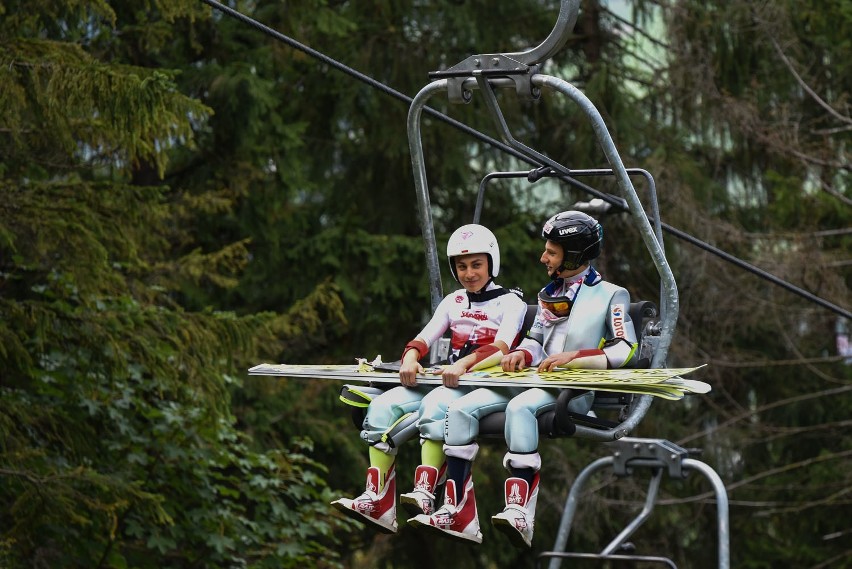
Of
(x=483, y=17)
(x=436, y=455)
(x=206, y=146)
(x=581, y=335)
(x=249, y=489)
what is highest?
(x=483, y=17)

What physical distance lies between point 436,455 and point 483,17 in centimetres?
1210

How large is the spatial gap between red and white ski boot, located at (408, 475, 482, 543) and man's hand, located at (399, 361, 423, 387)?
48 centimetres

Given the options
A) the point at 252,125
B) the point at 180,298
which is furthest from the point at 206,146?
the point at 180,298

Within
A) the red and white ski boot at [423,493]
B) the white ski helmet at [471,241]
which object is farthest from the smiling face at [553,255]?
the red and white ski boot at [423,493]

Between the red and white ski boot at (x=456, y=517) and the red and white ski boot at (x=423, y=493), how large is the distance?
0.09m

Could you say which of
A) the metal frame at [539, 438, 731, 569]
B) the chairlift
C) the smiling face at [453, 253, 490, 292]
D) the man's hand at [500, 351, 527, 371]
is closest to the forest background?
the metal frame at [539, 438, 731, 569]

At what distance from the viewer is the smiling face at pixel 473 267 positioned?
270 inches

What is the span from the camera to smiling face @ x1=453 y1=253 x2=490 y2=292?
22.5ft

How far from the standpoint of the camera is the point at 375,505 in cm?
661

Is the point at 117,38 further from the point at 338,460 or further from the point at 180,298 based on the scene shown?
the point at 338,460

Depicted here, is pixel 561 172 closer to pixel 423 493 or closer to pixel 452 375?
pixel 452 375

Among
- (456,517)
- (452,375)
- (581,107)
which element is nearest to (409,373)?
(452,375)

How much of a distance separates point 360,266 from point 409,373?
10431mm

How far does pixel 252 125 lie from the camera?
14.5 meters
